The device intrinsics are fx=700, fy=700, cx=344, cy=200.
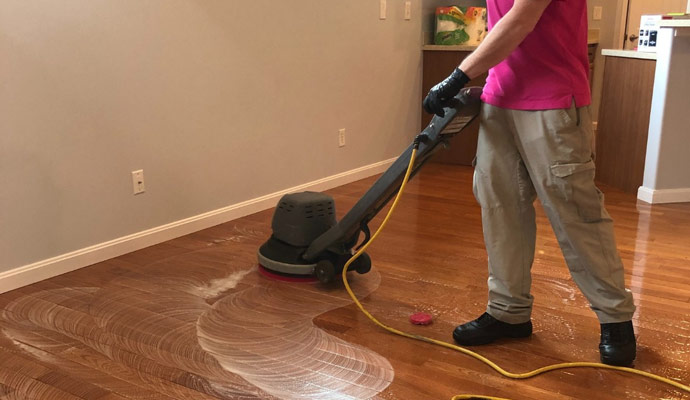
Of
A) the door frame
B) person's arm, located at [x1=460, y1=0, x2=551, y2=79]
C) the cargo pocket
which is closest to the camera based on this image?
person's arm, located at [x1=460, y1=0, x2=551, y2=79]

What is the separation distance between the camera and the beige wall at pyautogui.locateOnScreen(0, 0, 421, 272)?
2637 millimetres

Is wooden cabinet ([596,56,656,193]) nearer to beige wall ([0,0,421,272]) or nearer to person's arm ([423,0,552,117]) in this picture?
beige wall ([0,0,421,272])

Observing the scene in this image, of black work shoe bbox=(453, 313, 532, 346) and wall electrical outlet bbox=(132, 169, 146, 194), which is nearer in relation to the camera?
black work shoe bbox=(453, 313, 532, 346)

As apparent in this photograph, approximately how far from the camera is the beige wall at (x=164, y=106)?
8.65 ft

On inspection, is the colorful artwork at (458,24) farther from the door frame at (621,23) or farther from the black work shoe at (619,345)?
the black work shoe at (619,345)

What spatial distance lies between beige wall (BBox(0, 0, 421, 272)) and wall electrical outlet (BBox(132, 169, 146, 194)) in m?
0.03

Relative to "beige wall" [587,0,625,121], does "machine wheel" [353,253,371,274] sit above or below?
below

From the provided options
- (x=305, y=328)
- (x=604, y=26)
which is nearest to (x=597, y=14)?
(x=604, y=26)

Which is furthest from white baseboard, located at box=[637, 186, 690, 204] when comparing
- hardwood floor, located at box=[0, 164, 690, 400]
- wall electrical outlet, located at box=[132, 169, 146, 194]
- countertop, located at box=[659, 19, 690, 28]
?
wall electrical outlet, located at box=[132, 169, 146, 194]

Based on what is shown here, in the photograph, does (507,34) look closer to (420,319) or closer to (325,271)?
(420,319)

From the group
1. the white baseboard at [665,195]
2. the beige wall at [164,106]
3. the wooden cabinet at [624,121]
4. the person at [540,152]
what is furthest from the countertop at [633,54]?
the person at [540,152]

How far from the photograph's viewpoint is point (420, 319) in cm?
233

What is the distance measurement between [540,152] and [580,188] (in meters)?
0.15

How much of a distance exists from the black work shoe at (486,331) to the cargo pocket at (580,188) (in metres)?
0.45
